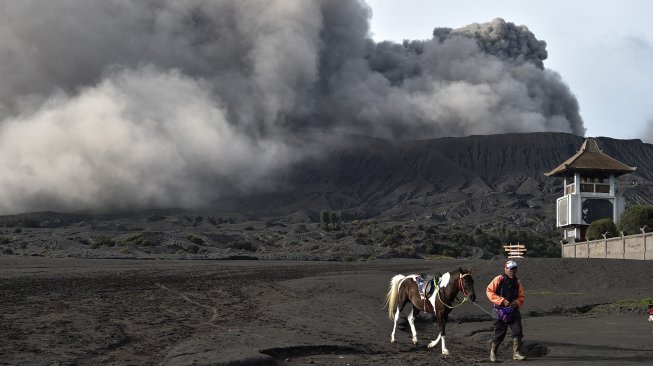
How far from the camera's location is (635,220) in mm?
56219

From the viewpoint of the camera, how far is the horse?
14.2m

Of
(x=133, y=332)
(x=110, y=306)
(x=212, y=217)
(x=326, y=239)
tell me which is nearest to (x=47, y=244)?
(x=326, y=239)

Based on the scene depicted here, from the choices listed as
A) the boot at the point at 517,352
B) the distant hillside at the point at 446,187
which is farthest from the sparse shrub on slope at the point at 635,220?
the distant hillside at the point at 446,187

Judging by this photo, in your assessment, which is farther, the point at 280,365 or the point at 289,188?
the point at 289,188

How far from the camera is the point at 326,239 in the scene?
94688 millimetres

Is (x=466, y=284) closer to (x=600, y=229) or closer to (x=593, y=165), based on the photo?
(x=600, y=229)

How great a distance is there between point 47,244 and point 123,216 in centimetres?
8294

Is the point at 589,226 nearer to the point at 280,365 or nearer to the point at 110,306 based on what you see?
the point at 110,306

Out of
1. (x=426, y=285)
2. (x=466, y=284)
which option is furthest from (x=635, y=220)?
(x=466, y=284)

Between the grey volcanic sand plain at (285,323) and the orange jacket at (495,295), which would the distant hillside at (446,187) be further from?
the orange jacket at (495,295)

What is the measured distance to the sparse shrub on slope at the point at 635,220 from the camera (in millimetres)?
56000

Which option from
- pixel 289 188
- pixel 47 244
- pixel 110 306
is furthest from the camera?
pixel 289 188

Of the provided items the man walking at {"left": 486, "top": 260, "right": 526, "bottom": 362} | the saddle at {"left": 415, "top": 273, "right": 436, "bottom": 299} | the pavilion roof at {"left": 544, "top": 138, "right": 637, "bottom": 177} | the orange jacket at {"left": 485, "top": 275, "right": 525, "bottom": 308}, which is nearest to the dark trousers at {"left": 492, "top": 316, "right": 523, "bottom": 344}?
the man walking at {"left": 486, "top": 260, "right": 526, "bottom": 362}

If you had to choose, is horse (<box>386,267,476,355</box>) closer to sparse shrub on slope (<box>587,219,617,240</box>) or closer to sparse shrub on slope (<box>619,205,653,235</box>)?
sparse shrub on slope (<box>587,219,617,240</box>)
